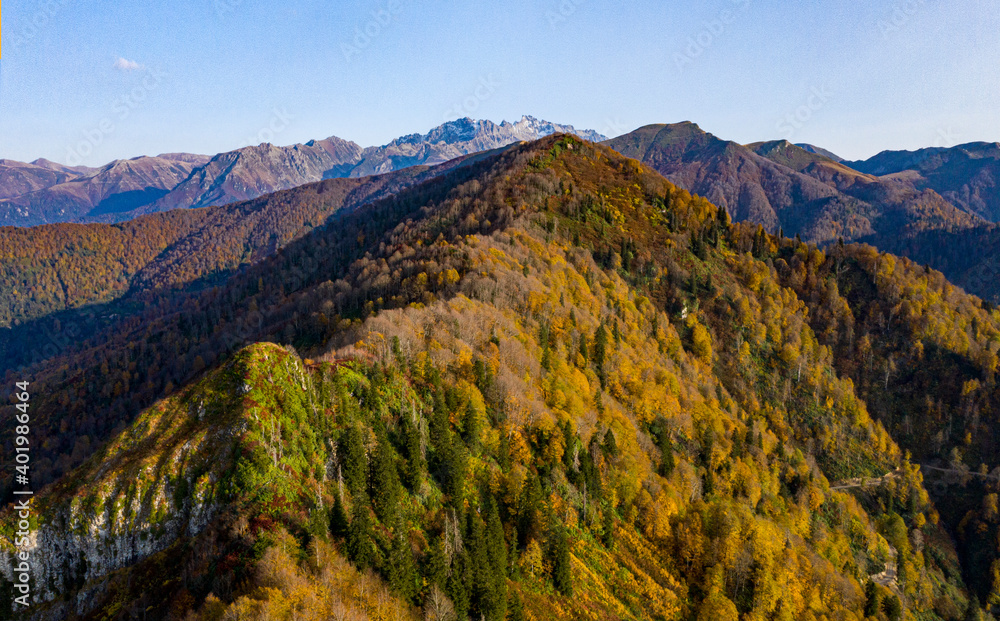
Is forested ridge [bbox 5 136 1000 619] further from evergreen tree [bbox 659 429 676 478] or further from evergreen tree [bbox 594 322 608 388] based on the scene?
evergreen tree [bbox 659 429 676 478]

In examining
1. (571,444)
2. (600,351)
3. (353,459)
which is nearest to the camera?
(353,459)

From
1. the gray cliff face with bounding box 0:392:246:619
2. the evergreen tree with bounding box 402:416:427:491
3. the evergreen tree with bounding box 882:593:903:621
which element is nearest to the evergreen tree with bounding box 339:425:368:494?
the evergreen tree with bounding box 402:416:427:491

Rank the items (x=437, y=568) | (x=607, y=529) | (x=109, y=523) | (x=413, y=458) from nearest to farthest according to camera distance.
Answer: (x=109, y=523) < (x=437, y=568) < (x=413, y=458) < (x=607, y=529)

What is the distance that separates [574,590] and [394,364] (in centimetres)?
4024

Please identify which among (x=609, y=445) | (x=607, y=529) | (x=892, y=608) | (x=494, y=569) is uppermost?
(x=494, y=569)

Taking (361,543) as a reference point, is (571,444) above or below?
below

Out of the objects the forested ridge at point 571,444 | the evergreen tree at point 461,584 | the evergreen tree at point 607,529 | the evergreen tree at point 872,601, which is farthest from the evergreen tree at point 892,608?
the evergreen tree at point 461,584

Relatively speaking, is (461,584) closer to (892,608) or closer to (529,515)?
(529,515)

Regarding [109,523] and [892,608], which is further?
[892,608]

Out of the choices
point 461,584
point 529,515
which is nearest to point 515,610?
point 461,584

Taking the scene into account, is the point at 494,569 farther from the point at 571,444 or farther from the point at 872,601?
the point at 872,601

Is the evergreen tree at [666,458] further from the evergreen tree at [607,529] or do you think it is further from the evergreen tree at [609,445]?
the evergreen tree at [607,529]

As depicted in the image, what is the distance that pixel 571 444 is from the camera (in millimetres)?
88625

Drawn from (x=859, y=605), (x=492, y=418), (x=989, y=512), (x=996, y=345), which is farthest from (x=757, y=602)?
(x=996, y=345)
